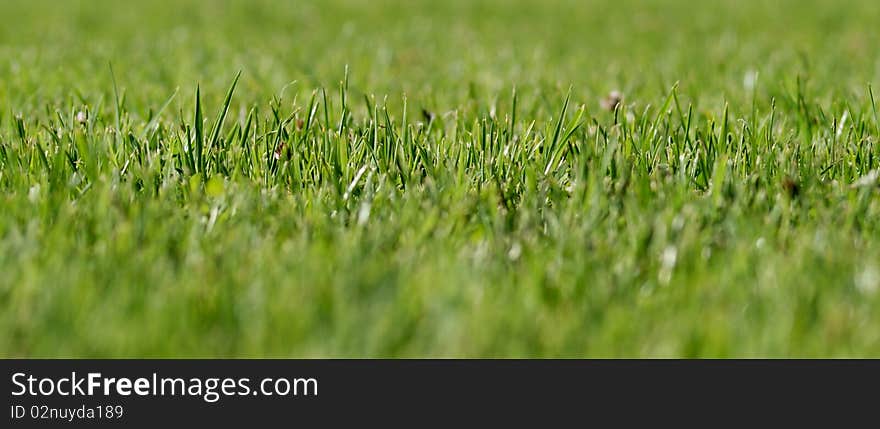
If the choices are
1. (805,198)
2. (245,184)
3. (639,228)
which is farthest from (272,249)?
(805,198)

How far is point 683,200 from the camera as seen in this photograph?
2119mm

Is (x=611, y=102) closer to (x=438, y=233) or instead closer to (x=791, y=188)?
(x=791, y=188)
